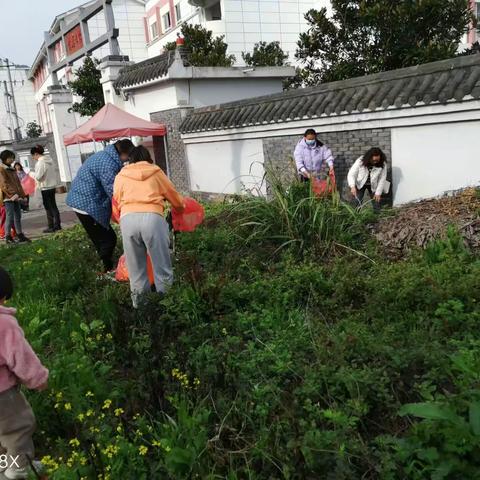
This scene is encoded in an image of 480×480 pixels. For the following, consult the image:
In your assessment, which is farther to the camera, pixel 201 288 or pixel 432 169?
pixel 432 169

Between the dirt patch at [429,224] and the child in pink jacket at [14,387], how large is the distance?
11.0 feet

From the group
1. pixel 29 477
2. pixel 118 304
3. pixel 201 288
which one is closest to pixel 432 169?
pixel 201 288

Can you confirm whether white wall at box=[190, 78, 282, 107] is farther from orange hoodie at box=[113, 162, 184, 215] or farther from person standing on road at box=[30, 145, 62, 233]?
orange hoodie at box=[113, 162, 184, 215]

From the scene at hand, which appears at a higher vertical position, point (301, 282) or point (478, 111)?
point (478, 111)

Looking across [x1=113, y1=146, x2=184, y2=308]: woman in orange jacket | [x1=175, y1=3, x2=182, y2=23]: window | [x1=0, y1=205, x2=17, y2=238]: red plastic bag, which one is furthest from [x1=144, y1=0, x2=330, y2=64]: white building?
[x1=113, y1=146, x2=184, y2=308]: woman in orange jacket

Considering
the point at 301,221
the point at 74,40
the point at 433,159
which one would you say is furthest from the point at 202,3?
the point at 301,221

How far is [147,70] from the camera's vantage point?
460 inches

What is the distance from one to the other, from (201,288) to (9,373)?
64.8 inches

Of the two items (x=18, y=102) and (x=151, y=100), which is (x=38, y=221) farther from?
(x=18, y=102)

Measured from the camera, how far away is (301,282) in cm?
389

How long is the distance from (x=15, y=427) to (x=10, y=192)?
6.17 m

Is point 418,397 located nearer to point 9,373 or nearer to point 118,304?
point 9,373

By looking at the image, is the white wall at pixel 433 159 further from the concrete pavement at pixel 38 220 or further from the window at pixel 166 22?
the window at pixel 166 22

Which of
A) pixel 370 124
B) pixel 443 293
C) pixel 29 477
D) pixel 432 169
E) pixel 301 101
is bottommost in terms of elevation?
pixel 29 477
